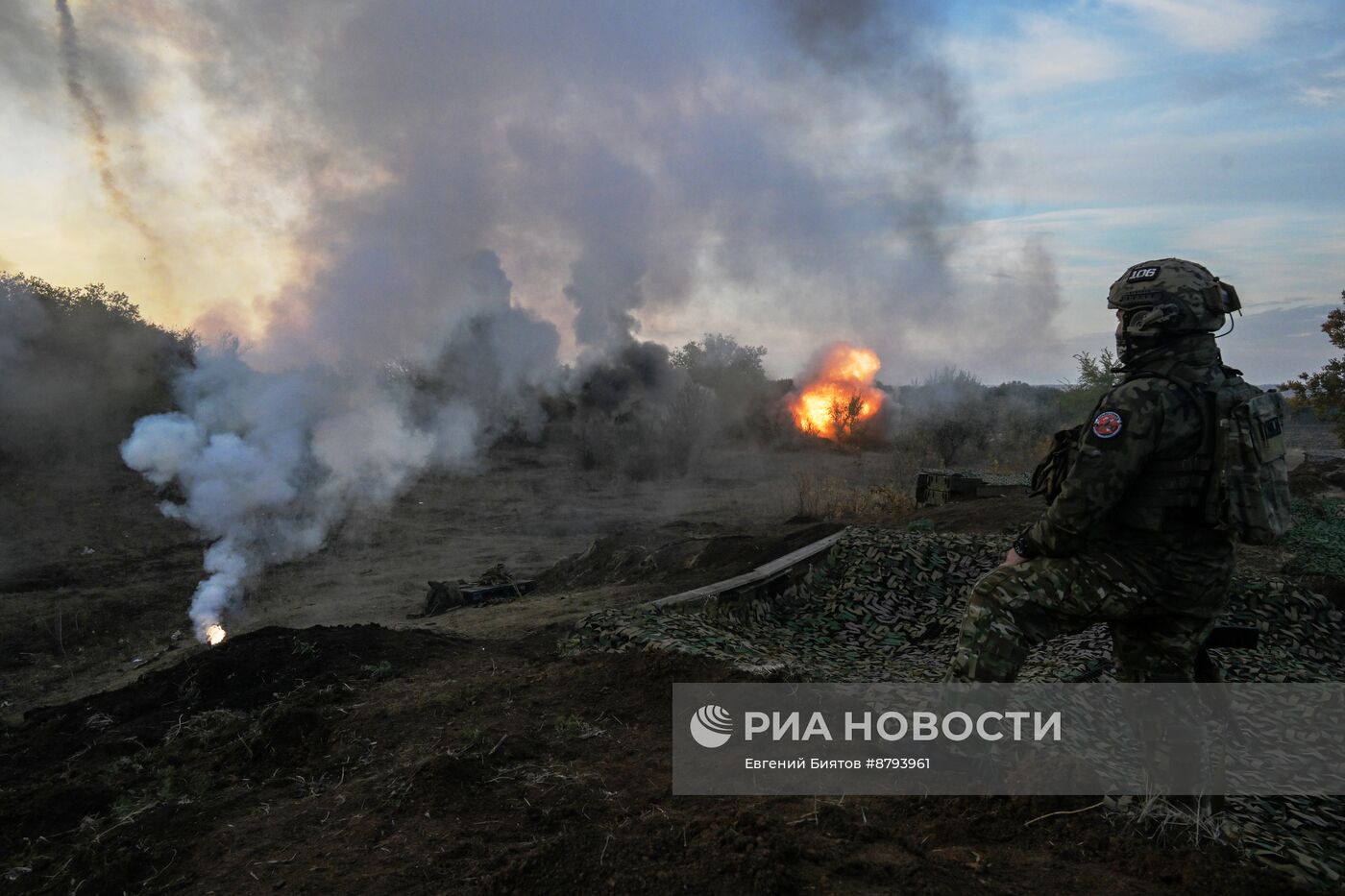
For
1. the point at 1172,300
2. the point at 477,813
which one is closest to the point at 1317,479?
the point at 1172,300

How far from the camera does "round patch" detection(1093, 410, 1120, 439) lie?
10.2 ft

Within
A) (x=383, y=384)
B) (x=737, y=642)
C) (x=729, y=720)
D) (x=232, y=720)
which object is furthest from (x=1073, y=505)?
(x=383, y=384)

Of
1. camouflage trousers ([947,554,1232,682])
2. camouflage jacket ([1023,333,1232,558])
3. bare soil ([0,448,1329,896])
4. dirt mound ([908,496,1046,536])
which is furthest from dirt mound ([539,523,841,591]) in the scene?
camouflage jacket ([1023,333,1232,558])

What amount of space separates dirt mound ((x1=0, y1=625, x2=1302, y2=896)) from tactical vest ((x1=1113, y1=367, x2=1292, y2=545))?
1.22 metres

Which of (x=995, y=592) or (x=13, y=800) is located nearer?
(x=995, y=592)

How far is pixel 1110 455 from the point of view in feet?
10.1

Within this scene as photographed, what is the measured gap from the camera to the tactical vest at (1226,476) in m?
2.97

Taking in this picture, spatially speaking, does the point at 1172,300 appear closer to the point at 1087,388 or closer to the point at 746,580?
the point at 746,580

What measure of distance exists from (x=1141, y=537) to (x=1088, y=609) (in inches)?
15.9

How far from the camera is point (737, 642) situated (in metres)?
5.56

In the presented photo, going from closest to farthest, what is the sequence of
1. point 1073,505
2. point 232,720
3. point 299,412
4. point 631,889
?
point 631,889, point 1073,505, point 232,720, point 299,412

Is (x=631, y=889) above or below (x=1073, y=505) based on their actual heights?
below

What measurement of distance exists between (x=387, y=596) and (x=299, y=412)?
5045 mm

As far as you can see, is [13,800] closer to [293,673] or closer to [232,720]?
[232,720]
